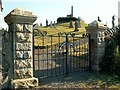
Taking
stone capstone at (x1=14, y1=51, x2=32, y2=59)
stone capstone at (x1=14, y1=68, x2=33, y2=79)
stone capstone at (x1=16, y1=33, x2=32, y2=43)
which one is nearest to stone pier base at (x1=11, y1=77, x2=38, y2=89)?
stone capstone at (x1=14, y1=68, x2=33, y2=79)

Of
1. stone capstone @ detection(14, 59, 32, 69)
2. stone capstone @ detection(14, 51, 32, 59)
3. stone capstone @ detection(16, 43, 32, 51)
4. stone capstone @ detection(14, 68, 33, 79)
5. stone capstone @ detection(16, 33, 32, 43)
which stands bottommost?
stone capstone @ detection(14, 68, 33, 79)

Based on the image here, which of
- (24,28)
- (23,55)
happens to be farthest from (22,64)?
(24,28)

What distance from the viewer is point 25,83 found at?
768 cm

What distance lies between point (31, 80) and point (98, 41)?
3840 millimetres

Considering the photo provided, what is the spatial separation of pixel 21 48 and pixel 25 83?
3.72 feet

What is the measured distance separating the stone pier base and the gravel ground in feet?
0.92

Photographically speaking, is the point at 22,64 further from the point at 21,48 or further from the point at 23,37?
the point at 23,37

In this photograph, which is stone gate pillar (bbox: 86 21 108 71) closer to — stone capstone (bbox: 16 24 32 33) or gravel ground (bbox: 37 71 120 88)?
gravel ground (bbox: 37 71 120 88)

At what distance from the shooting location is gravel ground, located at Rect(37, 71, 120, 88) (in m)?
8.09

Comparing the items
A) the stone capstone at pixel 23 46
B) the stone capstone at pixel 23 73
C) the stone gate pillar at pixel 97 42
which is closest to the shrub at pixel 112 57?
the stone gate pillar at pixel 97 42

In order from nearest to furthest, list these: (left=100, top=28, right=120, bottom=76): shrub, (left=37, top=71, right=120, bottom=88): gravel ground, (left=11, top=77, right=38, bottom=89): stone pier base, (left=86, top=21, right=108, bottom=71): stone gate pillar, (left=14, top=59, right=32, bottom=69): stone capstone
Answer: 1. (left=11, top=77, right=38, bottom=89): stone pier base
2. (left=14, top=59, right=32, bottom=69): stone capstone
3. (left=37, top=71, right=120, bottom=88): gravel ground
4. (left=100, top=28, right=120, bottom=76): shrub
5. (left=86, top=21, right=108, bottom=71): stone gate pillar

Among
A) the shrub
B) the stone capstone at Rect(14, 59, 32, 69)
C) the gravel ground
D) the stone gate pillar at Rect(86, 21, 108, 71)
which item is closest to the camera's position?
the stone capstone at Rect(14, 59, 32, 69)

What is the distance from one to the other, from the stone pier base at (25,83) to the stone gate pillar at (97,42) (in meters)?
3.37

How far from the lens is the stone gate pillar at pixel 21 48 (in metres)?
7.53
